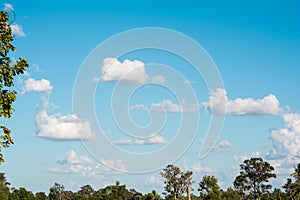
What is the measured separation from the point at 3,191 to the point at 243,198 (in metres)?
80.6

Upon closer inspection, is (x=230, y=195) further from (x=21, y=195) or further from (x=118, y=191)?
(x=21, y=195)

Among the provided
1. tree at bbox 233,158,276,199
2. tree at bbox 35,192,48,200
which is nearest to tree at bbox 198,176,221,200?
tree at bbox 233,158,276,199

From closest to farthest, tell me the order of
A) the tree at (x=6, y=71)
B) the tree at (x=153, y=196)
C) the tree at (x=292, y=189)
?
the tree at (x=6, y=71) → the tree at (x=292, y=189) → the tree at (x=153, y=196)

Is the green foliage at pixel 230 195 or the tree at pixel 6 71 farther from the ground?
the green foliage at pixel 230 195

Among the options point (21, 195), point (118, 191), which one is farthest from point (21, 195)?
point (118, 191)

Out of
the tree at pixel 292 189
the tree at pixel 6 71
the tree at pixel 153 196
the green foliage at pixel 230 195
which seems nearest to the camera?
the tree at pixel 6 71

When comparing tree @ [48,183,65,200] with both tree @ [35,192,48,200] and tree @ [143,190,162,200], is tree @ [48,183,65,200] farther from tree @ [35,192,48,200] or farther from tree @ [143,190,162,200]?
tree @ [143,190,162,200]

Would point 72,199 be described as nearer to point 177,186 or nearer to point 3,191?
point 3,191

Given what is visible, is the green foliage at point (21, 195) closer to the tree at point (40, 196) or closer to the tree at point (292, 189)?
the tree at point (40, 196)

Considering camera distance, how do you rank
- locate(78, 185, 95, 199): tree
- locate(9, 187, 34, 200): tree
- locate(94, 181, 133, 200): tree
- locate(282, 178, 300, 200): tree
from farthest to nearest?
1. locate(78, 185, 95, 199): tree
2. locate(94, 181, 133, 200): tree
3. locate(9, 187, 34, 200): tree
4. locate(282, 178, 300, 200): tree

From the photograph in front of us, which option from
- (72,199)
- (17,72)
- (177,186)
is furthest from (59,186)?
(17,72)

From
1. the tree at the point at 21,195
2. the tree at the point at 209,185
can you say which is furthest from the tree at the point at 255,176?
the tree at the point at 21,195

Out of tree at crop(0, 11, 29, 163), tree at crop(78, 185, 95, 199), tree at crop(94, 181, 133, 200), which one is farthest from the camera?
tree at crop(78, 185, 95, 199)

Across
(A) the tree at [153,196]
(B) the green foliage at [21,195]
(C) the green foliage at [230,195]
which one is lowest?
(A) the tree at [153,196]
